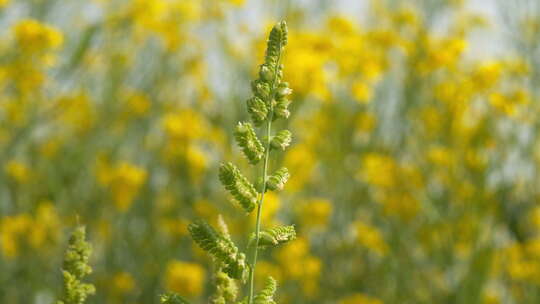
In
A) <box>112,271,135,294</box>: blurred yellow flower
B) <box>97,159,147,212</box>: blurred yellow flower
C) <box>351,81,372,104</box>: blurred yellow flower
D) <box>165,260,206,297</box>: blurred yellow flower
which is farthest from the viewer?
<box>351,81,372,104</box>: blurred yellow flower

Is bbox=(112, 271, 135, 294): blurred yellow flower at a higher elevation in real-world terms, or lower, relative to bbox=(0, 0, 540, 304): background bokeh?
lower

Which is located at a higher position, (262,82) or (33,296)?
(33,296)

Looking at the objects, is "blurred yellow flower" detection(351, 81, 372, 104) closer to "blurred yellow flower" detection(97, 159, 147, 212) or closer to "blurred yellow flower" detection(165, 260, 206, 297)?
"blurred yellow flower" detection(97, 159, 147, 212)

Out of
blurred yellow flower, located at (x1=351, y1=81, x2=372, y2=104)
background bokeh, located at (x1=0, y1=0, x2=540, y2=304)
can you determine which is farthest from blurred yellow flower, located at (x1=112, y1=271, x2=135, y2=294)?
blurred yellow flower, located at (x1=351, y1=81, x2=372, y2=104)

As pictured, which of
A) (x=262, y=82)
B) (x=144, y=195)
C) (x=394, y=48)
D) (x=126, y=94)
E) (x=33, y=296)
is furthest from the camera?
(x=394, y=48)

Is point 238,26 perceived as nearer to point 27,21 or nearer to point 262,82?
point 27,21

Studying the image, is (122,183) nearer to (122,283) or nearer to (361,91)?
(122,283)

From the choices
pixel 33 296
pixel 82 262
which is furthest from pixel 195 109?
pixel 82 262

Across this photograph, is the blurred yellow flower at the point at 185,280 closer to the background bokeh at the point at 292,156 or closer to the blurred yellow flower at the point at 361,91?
the background bokeh at the point at 292,156
